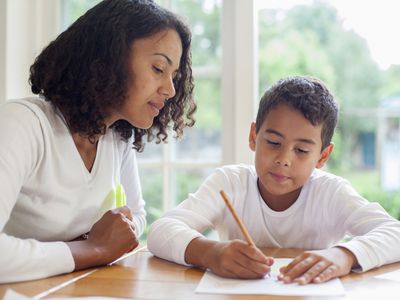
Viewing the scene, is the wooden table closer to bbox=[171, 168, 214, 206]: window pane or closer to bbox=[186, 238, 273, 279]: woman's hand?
bbox=[186, 238, 273, 279]: woman's hand

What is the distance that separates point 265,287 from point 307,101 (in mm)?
546

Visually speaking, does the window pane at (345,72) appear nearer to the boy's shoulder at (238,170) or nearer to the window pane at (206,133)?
the window pane at (206,133)

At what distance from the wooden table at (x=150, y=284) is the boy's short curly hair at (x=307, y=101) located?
39 cm

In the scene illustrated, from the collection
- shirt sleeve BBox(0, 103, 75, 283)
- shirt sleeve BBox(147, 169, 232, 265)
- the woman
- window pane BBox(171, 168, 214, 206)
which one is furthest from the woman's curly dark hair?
window pane BBox(171, 168, 214, 206)

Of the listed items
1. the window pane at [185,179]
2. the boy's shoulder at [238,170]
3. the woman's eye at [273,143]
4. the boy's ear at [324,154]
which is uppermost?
the woman's eye at [273,143]

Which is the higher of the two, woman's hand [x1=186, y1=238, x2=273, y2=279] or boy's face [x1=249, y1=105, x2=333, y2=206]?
boy's face [x1=249, y1=105, x2=333, y2=206]

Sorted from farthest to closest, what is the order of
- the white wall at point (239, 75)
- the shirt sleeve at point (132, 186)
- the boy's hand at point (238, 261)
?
the white wall at point (239, 75) < the shirt sleeve at point (132, 186) < the boy's hand at point (238, 261)

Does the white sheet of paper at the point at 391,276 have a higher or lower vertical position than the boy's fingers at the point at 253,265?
lower

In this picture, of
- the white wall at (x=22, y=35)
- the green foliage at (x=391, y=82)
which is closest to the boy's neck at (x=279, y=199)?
the white wall at (x=22, y=35)

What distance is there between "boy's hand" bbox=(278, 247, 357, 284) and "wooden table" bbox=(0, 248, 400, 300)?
24mm

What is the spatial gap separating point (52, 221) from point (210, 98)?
1.10 metres

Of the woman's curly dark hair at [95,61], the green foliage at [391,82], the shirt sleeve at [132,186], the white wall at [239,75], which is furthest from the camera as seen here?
the green foliage at [391,82]

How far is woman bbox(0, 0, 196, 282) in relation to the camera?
3.58ft

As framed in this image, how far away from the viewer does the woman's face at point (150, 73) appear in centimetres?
120
